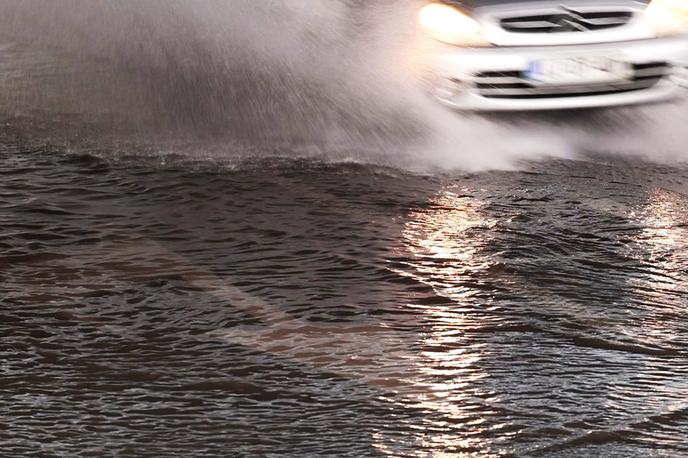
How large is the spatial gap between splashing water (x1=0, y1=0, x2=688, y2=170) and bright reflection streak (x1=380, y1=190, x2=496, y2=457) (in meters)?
1.13

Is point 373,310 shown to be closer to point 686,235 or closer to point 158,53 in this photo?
point 686,235

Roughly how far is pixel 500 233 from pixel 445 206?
561mm

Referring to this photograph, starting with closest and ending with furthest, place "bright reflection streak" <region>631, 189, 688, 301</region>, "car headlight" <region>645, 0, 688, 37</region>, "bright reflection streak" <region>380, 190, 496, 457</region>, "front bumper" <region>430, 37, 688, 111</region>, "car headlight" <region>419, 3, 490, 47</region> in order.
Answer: "bright reflection streak" <region>380, 190, 496, 457</region> → "bright reflection streak" <region>631, 189, 688, 301</region> → "front bumper" <region>430, 37, 688, 111</region> → "car headlight" <region>419, 3, 490, 47</region> → "car headlight" <region>645, 0, 688, 37</region>

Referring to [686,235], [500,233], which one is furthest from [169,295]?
[686,235]

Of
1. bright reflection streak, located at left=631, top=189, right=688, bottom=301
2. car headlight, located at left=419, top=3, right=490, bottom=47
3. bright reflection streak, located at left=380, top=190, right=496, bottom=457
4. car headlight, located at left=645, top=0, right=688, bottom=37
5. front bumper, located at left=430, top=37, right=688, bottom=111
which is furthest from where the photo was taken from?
car headlight, located at left=645, top=0, right=688, bottom=37

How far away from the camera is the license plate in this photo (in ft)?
26.4

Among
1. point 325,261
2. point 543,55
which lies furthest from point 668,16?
point 325,261

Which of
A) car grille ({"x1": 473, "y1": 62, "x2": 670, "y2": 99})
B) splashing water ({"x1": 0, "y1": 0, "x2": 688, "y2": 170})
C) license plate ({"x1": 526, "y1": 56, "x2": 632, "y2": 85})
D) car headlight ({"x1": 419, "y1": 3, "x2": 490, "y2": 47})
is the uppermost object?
car headlight ({"x1": 419, "y1": 3, "x2": 490, "y2": 47})

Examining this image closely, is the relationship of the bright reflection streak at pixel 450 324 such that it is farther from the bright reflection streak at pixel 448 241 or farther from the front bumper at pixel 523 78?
the front bumper at pixel 523 78

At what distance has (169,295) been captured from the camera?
213 inches

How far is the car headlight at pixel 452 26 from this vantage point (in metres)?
8.15

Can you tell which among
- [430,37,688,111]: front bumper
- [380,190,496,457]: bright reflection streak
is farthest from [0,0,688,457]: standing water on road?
[430,37,688,111]: front bumper

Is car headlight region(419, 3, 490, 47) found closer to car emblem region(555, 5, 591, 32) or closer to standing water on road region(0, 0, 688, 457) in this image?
standing water on road region(0, 0, 688, 457)

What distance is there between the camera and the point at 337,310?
208 inches
